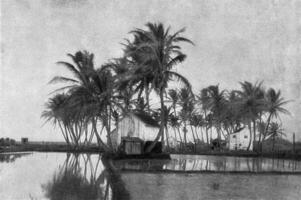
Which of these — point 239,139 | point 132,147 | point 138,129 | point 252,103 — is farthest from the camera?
point 239,139

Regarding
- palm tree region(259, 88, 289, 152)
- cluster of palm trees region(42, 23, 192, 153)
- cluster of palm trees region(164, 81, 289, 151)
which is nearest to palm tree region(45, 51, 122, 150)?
cluster of palm trees region(42, 23, 192, 153)

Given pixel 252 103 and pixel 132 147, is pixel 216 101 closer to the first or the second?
pixel 252 103

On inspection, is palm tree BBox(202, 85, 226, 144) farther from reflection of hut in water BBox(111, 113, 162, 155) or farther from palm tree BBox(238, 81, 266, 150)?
reflection of hut in water BBox(111, 113, 162, 155)

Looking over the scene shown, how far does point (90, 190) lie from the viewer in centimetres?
840

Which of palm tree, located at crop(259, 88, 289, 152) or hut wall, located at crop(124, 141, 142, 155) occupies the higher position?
palm tree, located at crop(259, 88, 289, 152)

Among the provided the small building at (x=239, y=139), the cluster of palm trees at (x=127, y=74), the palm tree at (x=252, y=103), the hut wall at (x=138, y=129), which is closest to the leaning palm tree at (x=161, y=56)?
the cluster of palm trees at (x=127, y=74)

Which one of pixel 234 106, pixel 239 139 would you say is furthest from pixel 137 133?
pixel 239 139

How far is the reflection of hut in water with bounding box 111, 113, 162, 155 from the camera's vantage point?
24.8 meters

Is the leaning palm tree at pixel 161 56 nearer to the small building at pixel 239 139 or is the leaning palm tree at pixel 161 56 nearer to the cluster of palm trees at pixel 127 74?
the cluster of palm trees at pixel 127 74

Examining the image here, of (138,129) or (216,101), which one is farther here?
(216,101)

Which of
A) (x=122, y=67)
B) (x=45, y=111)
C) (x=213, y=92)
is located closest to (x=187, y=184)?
(x=122, y=67)

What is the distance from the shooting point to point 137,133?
28.4 m

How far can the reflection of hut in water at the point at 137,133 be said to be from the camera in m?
24.8

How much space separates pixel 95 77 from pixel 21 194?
1841 centimetres
